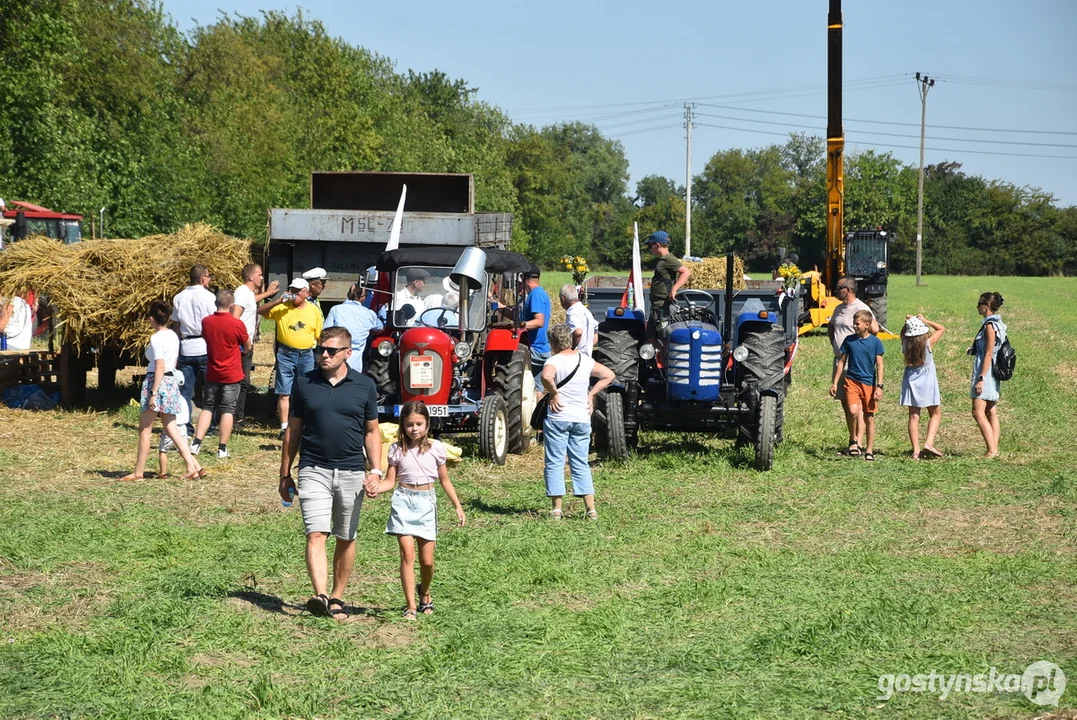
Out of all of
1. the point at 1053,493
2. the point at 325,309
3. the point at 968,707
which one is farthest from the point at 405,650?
the point at 325,309

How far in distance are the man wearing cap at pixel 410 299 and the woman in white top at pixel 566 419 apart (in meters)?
3.44

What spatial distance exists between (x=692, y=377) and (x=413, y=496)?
520cm

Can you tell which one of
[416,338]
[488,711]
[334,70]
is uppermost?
[334,70]

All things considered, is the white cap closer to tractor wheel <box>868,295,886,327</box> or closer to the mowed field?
the mowed field

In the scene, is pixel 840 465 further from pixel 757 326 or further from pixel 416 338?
pixel 416 338

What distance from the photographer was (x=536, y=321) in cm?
1395

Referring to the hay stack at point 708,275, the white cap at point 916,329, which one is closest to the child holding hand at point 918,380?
the white cap at point 916,329

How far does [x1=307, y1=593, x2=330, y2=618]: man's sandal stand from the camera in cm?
698

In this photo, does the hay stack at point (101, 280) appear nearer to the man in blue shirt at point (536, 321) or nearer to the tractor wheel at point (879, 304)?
the man in blue shirt at point (536, 321)

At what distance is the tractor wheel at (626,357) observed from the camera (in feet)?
39.6

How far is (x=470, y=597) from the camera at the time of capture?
752 cm

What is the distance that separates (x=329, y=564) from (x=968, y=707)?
427 cm

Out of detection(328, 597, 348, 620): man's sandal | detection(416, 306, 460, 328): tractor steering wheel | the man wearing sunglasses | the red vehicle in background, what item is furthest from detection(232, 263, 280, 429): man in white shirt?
the red vehicle in background

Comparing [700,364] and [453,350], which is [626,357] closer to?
[700,364]
